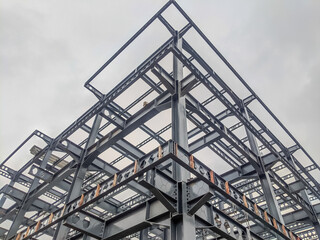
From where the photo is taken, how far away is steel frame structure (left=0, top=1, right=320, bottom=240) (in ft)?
21.5

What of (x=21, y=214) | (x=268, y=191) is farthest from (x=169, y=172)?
(x=21, y=214)

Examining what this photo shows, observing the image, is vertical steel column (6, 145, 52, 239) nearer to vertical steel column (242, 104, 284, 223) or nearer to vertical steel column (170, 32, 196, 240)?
vertical steel column (170, 32, 196, 240)

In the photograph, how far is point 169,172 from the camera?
12852mm

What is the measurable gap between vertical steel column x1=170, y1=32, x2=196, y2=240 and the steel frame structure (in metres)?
0.03

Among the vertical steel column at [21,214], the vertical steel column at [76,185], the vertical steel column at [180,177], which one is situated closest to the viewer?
the vertical steel column at [180,177]

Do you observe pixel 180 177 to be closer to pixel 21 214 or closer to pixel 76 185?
pixel 76 185

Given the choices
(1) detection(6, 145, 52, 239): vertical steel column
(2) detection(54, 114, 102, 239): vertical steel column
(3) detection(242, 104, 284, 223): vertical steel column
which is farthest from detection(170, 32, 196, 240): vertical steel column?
(1) detection(6, 145, 52, 239): vertical steel column

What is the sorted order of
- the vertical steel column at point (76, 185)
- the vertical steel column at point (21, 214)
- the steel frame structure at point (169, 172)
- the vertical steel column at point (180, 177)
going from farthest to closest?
the vertical steel column at point (21, 214), the vertical steel column at point (76, 185), the steel frame structure at point (169, 172), the vertical steel column at point (180, 177)

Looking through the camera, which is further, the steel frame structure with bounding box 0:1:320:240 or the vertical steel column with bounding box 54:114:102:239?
the vertical steel column with bounding box 54:114:102:239

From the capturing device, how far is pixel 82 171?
38.8ft

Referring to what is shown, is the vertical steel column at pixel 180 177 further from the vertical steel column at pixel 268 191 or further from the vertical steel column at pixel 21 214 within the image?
the vertical steel column at pixel 21 214

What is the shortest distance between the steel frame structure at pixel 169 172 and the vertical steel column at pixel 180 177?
0.09ft

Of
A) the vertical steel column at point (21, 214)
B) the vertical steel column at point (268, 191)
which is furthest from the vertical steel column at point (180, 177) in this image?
the vertical steel column at point (21, 214)

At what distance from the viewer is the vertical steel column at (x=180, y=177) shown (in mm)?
5805
